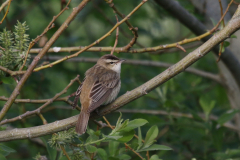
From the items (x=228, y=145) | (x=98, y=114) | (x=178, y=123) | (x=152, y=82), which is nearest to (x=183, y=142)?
(x=178, y=123)

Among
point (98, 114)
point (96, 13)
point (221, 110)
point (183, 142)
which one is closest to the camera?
point (98, 114)

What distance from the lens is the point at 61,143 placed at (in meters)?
2.92

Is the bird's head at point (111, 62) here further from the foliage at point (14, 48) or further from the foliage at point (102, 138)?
the foliage at point (102, 138)

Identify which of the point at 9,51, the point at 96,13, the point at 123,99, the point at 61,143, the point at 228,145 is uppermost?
the point at 96,13

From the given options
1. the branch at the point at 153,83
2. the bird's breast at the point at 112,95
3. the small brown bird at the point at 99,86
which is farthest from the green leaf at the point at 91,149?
the bird's breast at the point at 112,95

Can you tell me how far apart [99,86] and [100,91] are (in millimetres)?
178

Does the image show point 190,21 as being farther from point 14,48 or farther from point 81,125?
point 14,48

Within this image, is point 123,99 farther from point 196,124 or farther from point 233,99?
point 233,99

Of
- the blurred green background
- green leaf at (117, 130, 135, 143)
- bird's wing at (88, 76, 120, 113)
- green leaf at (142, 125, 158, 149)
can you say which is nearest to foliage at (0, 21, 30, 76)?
bird's wing at (88, 76, 120, 113)

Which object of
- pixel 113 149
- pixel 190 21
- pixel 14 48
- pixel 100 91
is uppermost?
pixel 190 21

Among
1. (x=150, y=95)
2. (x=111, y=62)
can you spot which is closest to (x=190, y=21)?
(x=111, y=62)

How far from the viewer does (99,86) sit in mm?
4398

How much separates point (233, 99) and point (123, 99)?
10.7ft

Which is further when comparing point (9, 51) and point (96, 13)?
point (96, 13)
